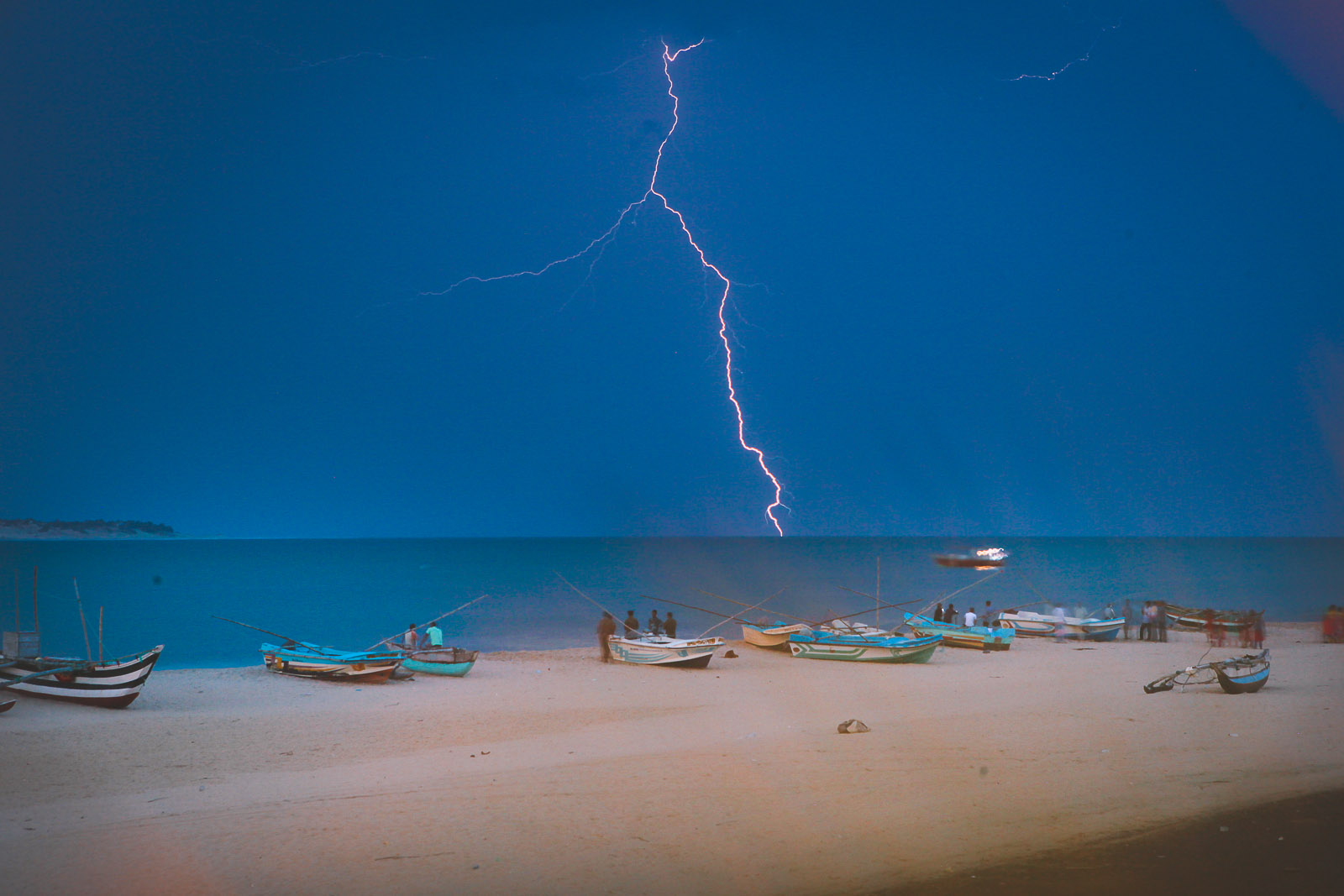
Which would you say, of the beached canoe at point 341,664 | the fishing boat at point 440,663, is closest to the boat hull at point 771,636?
the fishing boat at point 440,663

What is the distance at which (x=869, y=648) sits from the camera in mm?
19672

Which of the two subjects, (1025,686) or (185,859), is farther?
(1025,686)

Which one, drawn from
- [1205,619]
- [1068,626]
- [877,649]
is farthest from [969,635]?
[1205,619]

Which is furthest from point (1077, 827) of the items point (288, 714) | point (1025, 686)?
point (288, 714)

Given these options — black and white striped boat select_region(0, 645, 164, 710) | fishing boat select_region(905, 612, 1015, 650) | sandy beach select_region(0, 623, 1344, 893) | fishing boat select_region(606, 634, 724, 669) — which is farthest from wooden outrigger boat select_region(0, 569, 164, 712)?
fishing boat select_region(905, 612, 1015, 650)

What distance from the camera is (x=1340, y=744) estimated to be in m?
10.1

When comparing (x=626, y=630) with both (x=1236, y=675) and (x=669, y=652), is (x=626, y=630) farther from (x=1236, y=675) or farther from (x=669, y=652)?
(x=1236, y=675)

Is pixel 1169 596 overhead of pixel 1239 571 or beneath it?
beneath

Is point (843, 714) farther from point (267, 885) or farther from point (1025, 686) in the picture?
A: point (267, 885)

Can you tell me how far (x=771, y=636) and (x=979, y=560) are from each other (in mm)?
60384

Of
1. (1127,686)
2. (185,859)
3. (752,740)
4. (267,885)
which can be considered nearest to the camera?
(267,885)

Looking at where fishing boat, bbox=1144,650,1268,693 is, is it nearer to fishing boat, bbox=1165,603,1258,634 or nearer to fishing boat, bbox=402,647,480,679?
fishing boat, bbox=1165,603,1258,634

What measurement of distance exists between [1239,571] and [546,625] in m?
58.5

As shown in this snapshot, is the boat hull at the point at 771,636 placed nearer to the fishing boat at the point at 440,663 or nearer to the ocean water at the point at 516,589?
the ocean water at the point at 516,589
